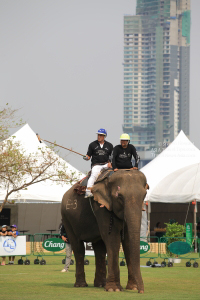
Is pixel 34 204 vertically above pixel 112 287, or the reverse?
pixel 34 204

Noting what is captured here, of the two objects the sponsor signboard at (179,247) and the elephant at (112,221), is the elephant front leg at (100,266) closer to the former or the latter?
the elephant at (112,221)

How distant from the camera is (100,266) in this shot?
15.2 meters

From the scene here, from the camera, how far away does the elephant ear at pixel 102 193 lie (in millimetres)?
13625

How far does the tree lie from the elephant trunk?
56.1ft

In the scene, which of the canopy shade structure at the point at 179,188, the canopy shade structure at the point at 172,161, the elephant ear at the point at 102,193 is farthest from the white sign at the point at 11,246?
the canopy shade structure at the point at 172,161

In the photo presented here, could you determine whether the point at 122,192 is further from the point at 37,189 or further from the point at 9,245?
the point at 37,189

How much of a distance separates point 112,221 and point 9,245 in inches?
512

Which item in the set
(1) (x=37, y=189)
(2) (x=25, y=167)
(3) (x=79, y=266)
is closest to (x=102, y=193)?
(3) (x=79, y=266)

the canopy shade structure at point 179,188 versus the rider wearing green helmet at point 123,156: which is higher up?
the canopy shade structure at point 179,188

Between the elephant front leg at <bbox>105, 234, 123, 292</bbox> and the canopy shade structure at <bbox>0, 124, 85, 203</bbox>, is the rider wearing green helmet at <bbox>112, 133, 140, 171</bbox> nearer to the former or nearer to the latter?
the elephant front leg at <bbox>105, 234, 123, 292</bbox>

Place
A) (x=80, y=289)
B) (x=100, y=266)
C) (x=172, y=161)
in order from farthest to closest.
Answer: (x=172, y=161) → (x=100, y=266) → (x=80, y=289)

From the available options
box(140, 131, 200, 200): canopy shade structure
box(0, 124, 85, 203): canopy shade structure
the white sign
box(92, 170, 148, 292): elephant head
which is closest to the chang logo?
the white sign

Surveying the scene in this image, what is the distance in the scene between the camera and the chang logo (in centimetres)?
2585

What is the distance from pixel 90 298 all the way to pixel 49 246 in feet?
48.0
